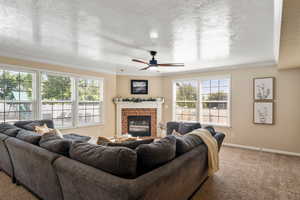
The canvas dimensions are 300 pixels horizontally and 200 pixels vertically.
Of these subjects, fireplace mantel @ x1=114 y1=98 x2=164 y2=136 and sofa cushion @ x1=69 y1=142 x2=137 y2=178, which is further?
fireplace mantel @ x1=114 y1=98 x2=164 y2=136

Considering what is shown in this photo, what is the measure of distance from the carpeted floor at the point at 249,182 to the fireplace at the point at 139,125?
9.90 ft

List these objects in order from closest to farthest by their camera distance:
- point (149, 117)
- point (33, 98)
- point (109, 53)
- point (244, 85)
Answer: point (109, 53) < point (33, 98) < point (244, 85) < point (149, 117)

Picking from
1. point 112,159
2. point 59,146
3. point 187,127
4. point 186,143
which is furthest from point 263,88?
point 59,146

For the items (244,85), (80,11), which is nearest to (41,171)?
(80,11)

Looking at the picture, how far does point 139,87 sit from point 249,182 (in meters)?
4.62

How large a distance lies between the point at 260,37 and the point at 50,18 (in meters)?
3.43

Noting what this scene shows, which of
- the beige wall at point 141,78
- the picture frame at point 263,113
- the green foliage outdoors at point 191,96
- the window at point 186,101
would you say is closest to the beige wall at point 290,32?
the picture frame at point 263,113

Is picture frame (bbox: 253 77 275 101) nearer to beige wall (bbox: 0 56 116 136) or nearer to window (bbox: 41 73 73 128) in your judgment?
beige wall (bbox: 0 56 116 136)

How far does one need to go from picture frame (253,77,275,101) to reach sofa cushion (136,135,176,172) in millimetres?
4090

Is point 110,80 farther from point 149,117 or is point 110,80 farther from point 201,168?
point 201,168

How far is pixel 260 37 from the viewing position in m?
2.86

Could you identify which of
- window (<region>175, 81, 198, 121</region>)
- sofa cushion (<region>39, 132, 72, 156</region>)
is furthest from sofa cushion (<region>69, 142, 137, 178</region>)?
window (<region>175, 81, 198, 121</region>)

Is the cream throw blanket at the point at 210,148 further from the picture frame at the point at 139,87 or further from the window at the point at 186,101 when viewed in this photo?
the picture frame at the point at 139,87

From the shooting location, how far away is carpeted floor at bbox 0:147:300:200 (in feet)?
7.80
